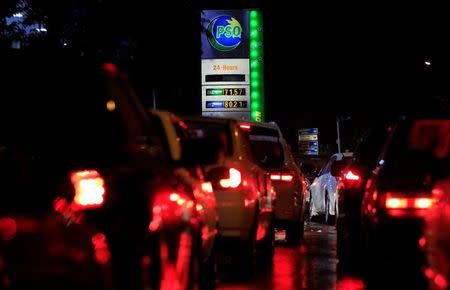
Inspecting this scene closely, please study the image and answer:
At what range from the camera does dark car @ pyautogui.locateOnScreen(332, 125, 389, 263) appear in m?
11.0

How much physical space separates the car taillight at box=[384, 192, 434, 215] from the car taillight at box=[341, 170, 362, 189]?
13.7ft

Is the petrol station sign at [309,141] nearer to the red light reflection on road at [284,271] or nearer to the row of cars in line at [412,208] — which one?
the red light reflection on road at [284,271]

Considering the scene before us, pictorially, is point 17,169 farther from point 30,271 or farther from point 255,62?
point 255,62

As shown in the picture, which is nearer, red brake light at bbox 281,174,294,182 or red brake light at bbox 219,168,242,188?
red brake light at bbox 219,168,242,188

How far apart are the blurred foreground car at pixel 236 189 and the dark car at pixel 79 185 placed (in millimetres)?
4444

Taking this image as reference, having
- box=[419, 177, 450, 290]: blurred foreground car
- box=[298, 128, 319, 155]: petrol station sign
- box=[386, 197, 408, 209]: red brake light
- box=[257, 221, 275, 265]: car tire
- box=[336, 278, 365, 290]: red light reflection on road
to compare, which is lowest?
box=[336, 278, 365, 290]: red light reflection on road

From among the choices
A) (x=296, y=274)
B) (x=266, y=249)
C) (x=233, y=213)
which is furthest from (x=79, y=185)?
(x=266, y=249)

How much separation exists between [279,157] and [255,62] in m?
24.8

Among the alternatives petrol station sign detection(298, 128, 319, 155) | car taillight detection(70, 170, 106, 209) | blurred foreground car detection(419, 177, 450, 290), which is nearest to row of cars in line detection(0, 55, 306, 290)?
car taillight detection(70, 170, 106, 209)

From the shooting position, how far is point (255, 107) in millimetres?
38906

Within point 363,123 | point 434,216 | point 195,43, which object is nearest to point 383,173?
point 434,216

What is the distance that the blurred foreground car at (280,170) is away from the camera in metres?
13.8

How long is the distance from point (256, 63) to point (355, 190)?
27586mm

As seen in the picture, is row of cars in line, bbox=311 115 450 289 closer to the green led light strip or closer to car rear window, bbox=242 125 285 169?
car rear window, bbox=242 125 285 169
